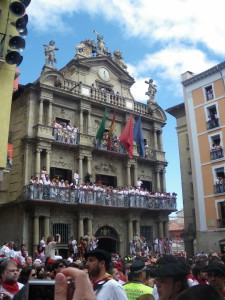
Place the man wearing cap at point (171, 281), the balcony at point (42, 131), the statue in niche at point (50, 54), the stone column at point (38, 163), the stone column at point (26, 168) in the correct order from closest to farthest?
the man wearing cap at point (171, 281) → the stone column at point (26, 168) → the stone column at point (38, 163) → the balcony at point (42, 131) → the statue in niche at point (50, 54)

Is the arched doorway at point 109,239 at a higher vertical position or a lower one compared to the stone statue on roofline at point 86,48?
lower

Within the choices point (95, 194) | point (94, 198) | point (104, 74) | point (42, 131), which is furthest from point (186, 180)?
point (42, 131)

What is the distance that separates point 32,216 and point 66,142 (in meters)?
5.40

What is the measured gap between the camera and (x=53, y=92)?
79.5 feet

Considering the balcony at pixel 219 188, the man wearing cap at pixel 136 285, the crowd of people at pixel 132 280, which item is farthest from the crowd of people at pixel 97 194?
the man wearing cap at pixel 136 285

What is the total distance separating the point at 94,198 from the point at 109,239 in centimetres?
410

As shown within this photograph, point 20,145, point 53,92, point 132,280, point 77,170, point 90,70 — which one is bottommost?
point 132,280

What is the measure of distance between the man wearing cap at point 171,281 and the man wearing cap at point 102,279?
0.97m

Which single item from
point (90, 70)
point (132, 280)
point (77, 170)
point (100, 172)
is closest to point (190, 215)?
point (100, 172)

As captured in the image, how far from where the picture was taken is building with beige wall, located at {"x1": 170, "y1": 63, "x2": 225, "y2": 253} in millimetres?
28344

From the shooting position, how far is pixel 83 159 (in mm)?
24734

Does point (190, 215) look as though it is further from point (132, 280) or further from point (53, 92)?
point (132, 280)

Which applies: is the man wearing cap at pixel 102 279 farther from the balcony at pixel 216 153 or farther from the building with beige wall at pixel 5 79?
the balcony at pixel 216 153

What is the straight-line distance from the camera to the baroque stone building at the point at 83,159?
2211cm
